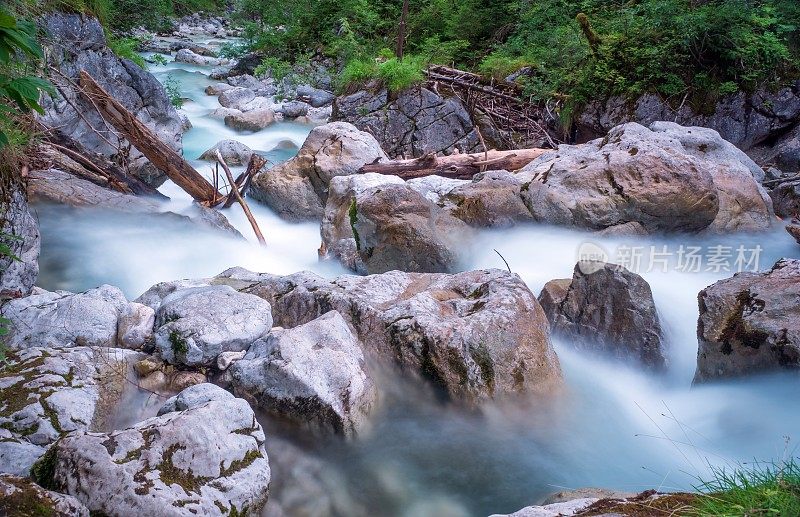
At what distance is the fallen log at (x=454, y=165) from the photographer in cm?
875

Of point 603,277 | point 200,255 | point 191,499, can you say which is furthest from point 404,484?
point 200,255

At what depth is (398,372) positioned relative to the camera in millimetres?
3939

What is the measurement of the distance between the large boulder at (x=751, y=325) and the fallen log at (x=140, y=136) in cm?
658

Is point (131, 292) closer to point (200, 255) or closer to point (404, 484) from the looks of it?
point (200, 255)

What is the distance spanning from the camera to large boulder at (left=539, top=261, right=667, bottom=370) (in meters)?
4.73

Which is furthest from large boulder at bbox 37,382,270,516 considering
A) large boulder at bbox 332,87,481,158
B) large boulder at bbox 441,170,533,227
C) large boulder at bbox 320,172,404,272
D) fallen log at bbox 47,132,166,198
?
large boulder at bbox 332,87,481,158

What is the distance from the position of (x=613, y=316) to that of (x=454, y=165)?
4.67 meters

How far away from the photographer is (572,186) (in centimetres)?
668

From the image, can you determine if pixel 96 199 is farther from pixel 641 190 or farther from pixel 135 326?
pixel 641 190

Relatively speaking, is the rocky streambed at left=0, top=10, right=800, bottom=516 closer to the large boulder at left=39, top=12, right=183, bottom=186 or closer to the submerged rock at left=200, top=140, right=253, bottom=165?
the large boulder at left=39, top=12, right=183, bottom=186

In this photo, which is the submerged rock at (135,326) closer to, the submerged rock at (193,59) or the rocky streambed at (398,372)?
the rocky streambed at (398,372)

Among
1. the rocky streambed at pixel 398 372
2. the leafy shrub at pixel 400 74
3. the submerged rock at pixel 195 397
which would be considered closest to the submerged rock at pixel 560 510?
the rocky streambed at pixel 398 372

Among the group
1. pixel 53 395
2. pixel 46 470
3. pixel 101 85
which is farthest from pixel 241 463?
pixel 101 85

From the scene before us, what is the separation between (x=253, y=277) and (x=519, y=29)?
12.3m
